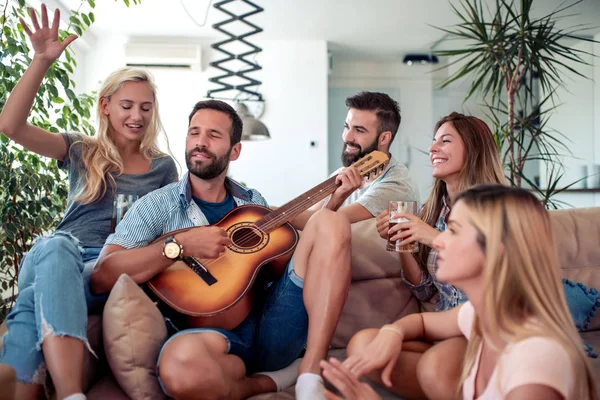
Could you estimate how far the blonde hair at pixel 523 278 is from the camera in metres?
1.07

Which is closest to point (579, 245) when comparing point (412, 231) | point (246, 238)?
point (412, 231)

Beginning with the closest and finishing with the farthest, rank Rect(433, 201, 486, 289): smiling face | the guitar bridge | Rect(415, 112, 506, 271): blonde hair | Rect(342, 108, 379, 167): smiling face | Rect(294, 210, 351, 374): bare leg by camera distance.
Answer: Rect(433, 201, 486, 289): smiling face → Rect(294, 210, 351, 374): bare leg → the guitar bridge → Rect(415, 112, 506, 271): blonde hair → Rect(342, 108, 379, 167): smiling face

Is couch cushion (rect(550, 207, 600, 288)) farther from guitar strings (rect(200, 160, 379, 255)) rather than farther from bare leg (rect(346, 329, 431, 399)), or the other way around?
bare leg (rect(346, 329, 431, 399))

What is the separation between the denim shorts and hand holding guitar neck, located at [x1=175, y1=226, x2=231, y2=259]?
0.25 meters

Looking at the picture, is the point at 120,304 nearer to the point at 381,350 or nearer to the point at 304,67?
the point at 381,350

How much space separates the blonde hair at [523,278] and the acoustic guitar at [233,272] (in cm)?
88

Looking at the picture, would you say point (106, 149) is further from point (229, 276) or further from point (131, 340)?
point (131, 340)

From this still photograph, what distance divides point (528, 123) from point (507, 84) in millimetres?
292

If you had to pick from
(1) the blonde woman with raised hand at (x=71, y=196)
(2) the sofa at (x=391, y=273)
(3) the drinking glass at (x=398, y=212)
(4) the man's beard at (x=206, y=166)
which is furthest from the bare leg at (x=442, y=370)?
(4) the man's beard at (x=206, y=166)

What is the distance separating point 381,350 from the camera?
1430 mm

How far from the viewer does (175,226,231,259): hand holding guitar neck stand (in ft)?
5.84

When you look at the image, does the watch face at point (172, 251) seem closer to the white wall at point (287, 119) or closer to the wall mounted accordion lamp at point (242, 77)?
the wall mounted accordion lamp at point (242, 77)

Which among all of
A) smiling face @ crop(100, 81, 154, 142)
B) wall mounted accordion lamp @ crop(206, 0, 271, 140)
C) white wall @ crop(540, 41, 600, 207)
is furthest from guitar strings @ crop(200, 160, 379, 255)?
white wall @ crop(540, 41, 600, 207)

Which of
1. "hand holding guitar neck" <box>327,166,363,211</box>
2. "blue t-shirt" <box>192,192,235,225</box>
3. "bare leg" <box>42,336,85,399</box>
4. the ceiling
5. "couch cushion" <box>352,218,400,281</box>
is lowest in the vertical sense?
"bare leg" <box>42,336,85,399</box>
